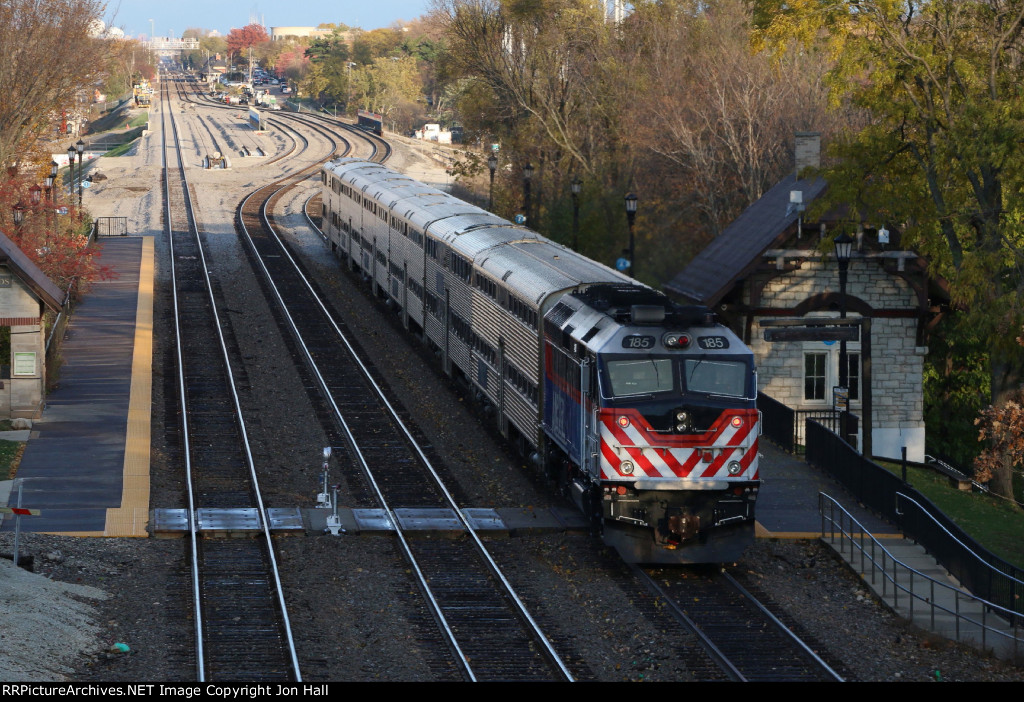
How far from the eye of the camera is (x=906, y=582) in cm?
1878

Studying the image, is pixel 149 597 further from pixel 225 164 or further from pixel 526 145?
pixel 225 164

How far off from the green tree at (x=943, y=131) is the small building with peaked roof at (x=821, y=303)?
1363 mm

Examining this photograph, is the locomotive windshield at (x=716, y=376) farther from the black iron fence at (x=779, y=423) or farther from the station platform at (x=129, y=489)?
the black iron fence at (x=779, y=423)

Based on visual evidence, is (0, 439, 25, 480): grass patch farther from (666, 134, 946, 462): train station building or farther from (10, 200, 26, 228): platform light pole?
(666, 134, 946, 462): train station building

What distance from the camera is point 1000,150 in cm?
2777

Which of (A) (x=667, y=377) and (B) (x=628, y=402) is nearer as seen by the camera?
(B) (x=628, y=402)

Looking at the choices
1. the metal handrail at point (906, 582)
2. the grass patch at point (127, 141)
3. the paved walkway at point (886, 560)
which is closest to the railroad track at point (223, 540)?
the paved walkway at point (886, 560)

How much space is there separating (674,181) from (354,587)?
34.0 m

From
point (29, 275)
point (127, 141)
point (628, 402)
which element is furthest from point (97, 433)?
point (127, 141)

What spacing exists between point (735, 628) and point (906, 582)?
137 inches

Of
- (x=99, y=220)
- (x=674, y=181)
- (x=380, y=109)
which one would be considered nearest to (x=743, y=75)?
(x=674, y=181)

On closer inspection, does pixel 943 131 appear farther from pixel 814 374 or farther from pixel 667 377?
pixel 667 377

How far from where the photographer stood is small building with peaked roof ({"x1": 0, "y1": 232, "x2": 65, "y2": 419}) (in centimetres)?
2761

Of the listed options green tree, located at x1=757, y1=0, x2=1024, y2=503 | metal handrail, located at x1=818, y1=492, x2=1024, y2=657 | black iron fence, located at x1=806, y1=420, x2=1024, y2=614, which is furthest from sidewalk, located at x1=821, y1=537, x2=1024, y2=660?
green tree, located at x1=757, y1=0, x2=1024, y2=503
